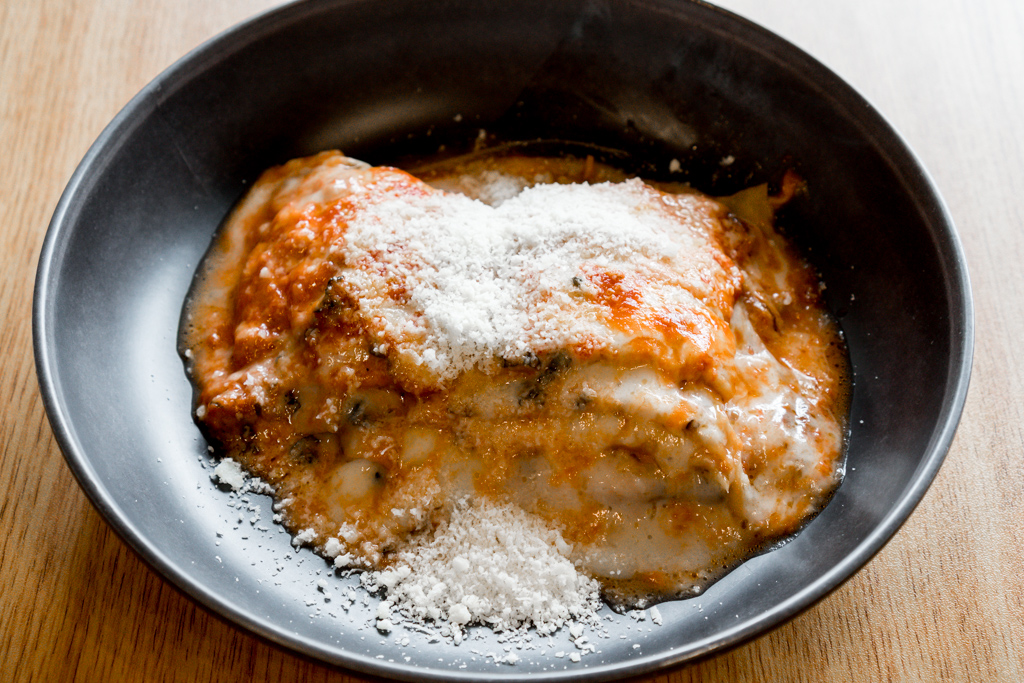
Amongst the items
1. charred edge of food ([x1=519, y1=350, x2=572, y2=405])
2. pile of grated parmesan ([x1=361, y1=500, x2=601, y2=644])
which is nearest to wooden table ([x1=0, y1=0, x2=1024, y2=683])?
pile of grated parmesan ([x1=361, y1=500, x2=601, y2=644])

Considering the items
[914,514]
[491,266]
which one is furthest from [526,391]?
[914,514]

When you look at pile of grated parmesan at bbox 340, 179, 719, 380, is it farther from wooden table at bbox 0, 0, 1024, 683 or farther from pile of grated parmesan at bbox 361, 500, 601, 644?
wooden table at bbox 0, 0, 1024, 683

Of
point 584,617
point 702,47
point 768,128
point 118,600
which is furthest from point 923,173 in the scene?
point 118,600

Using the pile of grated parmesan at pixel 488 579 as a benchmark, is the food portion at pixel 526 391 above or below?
above

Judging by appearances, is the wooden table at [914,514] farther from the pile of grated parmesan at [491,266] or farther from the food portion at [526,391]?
the pile of grated parmesan at [491,266]

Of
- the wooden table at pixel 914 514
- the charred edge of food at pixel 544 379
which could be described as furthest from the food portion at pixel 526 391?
the wooden table at pixel 914 514

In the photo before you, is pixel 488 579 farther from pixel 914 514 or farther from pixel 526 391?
pixel 914 514

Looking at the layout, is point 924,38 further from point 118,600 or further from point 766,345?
point 118,600
